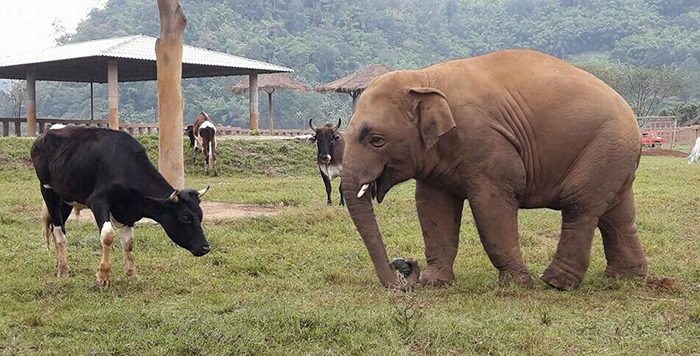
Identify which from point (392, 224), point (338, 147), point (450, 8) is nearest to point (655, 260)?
point (392, 224)

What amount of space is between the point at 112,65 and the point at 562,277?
19989 millimetres

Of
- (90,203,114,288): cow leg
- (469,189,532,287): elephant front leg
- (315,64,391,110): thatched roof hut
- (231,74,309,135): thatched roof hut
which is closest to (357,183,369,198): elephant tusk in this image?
(469,189,532,287): elephant front leg

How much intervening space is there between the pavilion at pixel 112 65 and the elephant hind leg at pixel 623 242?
57.9ft

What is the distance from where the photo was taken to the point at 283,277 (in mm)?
7297

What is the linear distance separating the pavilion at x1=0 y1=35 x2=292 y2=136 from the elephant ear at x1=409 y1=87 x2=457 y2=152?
17237 millimetres

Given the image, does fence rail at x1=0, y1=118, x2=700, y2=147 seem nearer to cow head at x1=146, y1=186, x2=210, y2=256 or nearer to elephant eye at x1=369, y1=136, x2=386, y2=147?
cow head at x1=146, y1=186, x2=210, y2=256

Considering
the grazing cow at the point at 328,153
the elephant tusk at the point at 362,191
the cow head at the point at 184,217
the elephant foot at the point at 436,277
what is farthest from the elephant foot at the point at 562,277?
the grazing cow at the point at 328,153

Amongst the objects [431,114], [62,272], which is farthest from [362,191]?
[62,272]

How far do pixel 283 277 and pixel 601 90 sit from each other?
3.39 meters

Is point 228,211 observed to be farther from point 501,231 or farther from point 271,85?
point 271,85

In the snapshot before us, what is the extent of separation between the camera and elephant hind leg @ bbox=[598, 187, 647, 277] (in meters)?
7.09

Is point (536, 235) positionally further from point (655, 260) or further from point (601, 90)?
point (601, 90)

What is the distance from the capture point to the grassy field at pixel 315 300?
480 centimetres

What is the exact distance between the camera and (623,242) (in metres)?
7.15
